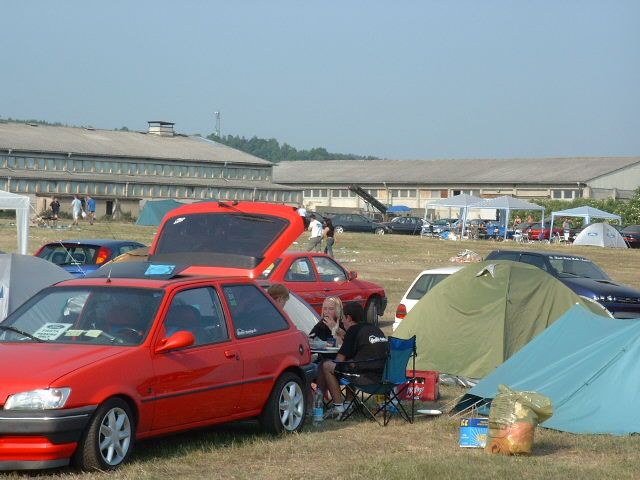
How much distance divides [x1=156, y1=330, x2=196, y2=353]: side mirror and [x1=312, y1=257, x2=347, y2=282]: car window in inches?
404

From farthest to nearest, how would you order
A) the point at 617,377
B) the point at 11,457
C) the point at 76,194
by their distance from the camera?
the point at 76,194, the point at 617,377, the point at 11,457

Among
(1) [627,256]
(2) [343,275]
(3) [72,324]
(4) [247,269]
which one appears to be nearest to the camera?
(3) [72,324]

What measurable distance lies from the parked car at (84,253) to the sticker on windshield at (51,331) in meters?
10.5

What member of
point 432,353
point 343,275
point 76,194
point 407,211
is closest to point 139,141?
point 76,194

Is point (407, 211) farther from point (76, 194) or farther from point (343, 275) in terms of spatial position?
point (343, 275)

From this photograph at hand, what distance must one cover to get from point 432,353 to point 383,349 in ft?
11.7

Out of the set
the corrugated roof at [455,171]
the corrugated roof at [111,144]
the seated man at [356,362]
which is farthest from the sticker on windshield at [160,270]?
the corrugated roof at [455,171]

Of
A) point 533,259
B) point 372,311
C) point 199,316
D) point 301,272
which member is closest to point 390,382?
point 199,316

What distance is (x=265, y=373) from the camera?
9.48 meters

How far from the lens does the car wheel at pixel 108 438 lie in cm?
767

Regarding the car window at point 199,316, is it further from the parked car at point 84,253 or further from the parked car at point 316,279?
the parked car at point 84,253

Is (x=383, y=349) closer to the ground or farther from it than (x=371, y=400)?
farther from it

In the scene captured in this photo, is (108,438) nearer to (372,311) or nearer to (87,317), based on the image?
(87,317)

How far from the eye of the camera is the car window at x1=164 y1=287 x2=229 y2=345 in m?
8.79
